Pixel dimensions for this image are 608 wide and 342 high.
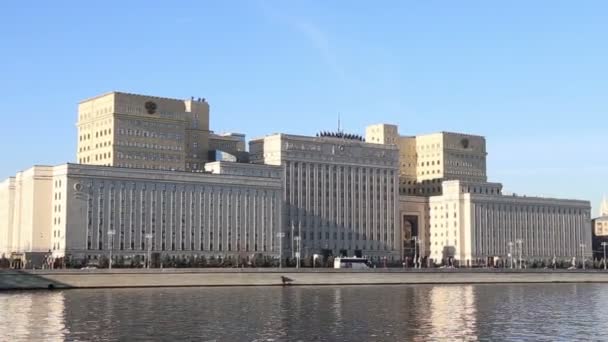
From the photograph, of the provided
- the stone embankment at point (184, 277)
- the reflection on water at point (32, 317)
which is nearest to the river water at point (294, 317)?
the reflection on water at point (32, 317)

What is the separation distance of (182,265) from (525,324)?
109 m

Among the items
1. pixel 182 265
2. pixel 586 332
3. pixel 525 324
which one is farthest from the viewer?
pixel 182 265

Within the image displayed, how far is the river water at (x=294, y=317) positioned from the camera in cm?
8175

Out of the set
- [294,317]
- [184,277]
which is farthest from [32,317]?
[184,277]

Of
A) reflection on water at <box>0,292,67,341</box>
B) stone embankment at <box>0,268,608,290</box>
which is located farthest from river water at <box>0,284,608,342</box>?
stone embankment at <box>0,268,608,290</box>

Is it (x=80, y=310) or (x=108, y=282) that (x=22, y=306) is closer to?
(x=80, y=310)

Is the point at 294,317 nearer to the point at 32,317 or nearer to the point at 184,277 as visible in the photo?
the point at 32,317

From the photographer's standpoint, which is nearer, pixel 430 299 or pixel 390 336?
pixel 390 336

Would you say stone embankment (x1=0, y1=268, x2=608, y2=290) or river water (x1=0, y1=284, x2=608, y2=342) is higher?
stone embankment (x1=0, y1=268, x2=608, y2=290)

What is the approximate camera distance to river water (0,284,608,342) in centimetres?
8175

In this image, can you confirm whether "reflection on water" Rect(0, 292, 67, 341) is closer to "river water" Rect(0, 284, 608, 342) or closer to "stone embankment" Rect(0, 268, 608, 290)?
"river water" Rect(0, 284, 608, 342)

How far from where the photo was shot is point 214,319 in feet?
315

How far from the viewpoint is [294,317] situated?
100062mm

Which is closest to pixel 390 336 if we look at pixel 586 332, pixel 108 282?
pixel 586 332
